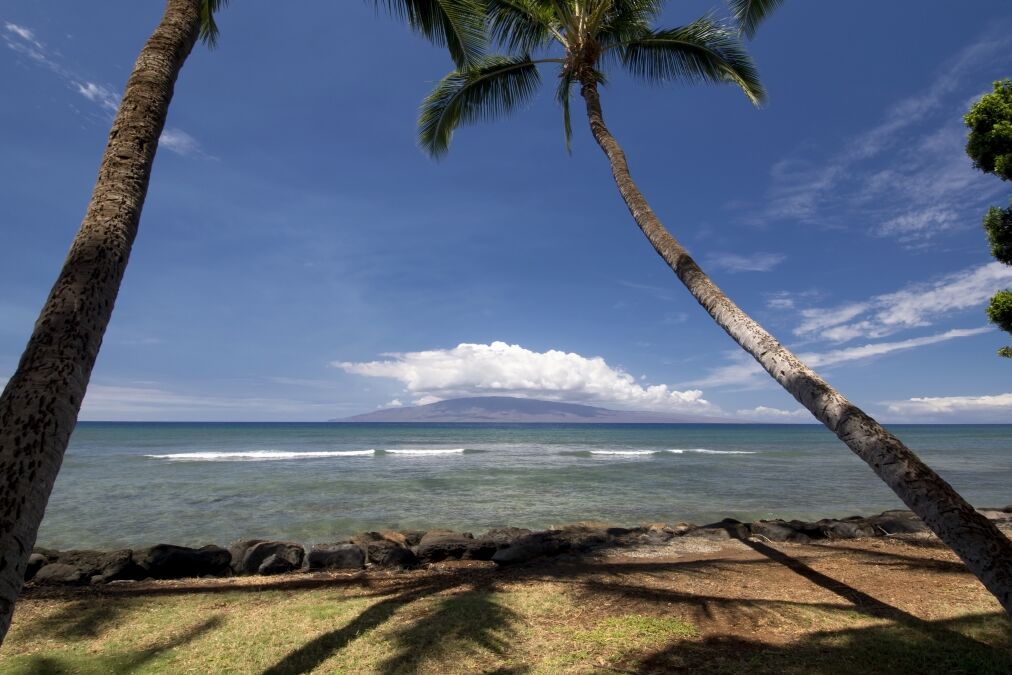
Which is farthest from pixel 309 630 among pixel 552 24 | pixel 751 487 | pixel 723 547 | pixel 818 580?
pixel 751 487

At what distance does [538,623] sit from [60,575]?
7390 millimetres

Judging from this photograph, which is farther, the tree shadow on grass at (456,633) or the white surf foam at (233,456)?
the white surf foam at (233,456)

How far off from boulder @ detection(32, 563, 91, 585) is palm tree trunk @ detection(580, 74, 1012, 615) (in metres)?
9.83

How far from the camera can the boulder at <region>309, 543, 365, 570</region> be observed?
27.2ft

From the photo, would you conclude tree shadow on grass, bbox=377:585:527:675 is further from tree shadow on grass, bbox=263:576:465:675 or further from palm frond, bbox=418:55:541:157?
palm frond, bbox=418:55:541:157

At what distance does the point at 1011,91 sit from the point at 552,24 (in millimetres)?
9310

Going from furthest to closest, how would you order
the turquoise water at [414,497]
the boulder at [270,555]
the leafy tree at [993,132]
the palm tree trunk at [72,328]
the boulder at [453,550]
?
1. the turquoise water at [414,497]
2. the leafy tree at [993,132]
3. the boulder at [453,550]
4. the boulder at [270,555]
5. the palm tree trunk at [72,328]

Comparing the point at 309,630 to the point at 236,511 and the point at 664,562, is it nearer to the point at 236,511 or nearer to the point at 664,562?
the point at 664,562

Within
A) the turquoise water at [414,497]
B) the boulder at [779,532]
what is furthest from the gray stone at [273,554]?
the boulder at [779,532]

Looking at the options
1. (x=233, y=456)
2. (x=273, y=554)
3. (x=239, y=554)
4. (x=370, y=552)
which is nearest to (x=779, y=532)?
(x=370, y=552)

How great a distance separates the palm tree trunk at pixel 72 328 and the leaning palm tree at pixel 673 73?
198 inches

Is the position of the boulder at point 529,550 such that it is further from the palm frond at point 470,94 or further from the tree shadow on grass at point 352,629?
the palm frond at point 470,94

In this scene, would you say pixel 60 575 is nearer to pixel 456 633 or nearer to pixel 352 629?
pixel 352 629

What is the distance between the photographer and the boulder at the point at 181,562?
782 cm
